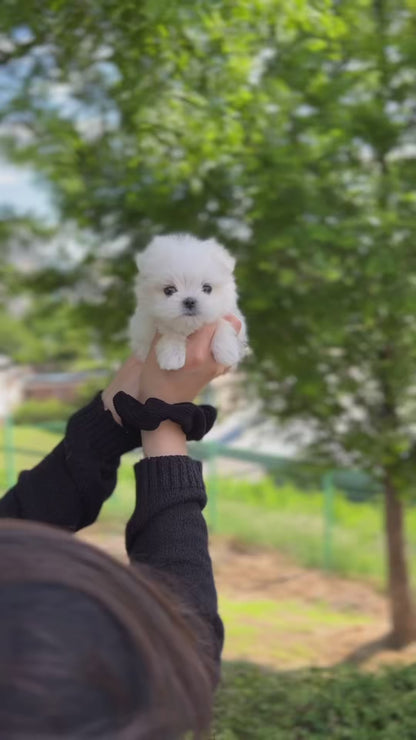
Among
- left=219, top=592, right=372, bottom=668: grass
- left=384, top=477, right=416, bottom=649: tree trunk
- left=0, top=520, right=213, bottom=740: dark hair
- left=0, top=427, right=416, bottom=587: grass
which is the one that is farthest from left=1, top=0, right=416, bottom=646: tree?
left=0, top=427, right=416, bottom=587: grass

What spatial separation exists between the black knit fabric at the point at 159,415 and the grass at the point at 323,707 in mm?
1934

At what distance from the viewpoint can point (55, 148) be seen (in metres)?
5.20

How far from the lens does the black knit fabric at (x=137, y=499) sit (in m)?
1.11

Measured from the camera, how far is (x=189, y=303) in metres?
1.70

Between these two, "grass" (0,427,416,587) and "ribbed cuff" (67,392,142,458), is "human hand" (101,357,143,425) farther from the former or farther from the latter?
"grass" (0,427,416,587)

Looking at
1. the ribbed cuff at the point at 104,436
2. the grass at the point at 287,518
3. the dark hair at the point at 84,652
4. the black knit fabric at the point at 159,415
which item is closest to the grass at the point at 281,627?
the grass at the point at 287,518

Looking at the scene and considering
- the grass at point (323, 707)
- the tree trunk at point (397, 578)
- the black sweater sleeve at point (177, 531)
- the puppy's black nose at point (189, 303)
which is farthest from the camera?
the tree trunk at point (397, 578)

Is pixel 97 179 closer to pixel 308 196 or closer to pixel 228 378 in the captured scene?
pixel 308 196

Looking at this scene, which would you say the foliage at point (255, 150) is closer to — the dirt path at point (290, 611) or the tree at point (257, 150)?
the tree at point (257, 150)

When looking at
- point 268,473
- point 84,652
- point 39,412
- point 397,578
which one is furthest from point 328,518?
point 84,652

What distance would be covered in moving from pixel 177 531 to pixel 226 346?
20.5 inches

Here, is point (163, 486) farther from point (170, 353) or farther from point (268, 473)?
point (268, 473)

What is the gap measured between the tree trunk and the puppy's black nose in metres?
5.46

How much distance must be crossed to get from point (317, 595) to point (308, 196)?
18.1 ft
